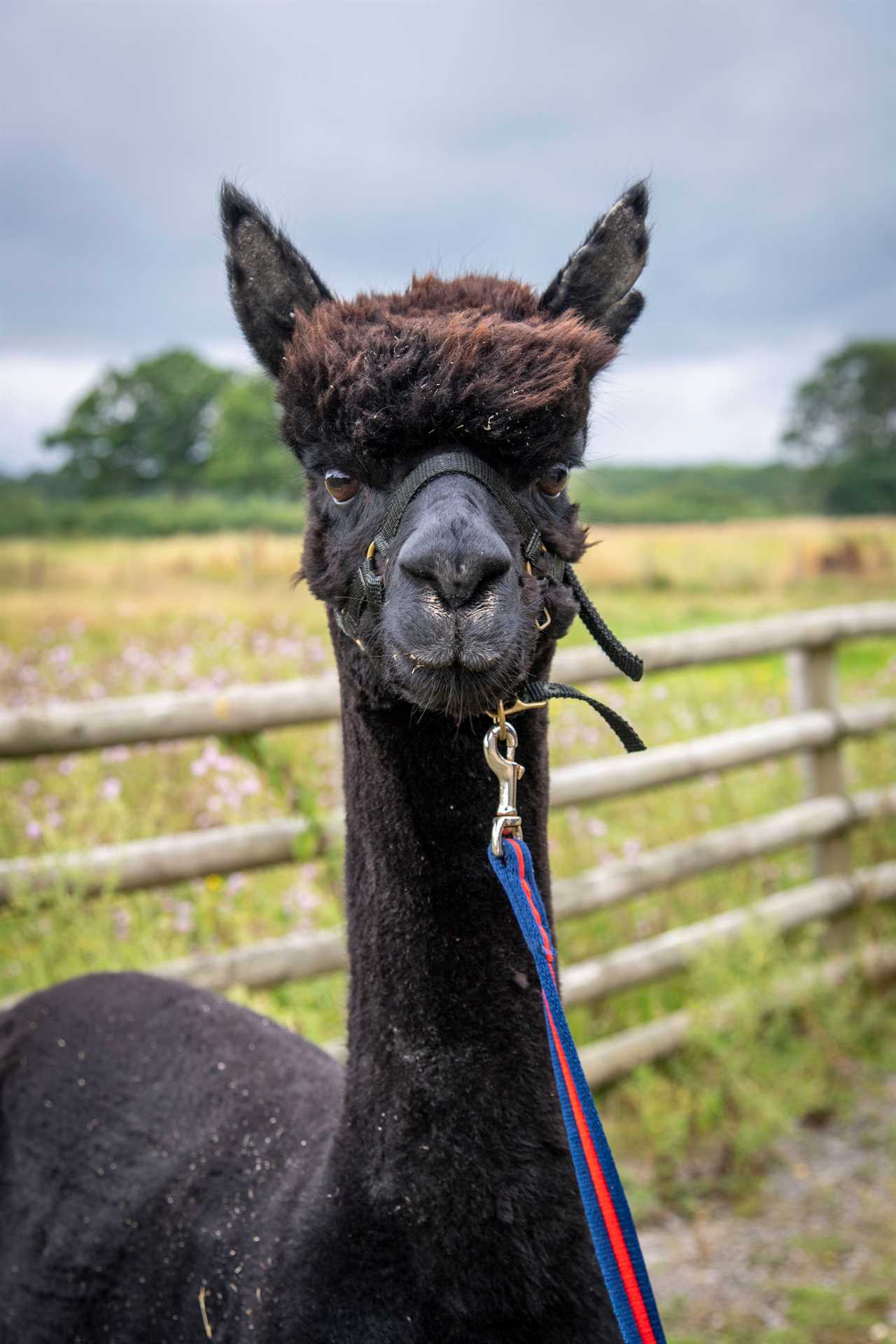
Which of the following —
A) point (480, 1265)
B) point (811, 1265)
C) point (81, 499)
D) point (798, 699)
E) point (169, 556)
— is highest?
point (81, 499)

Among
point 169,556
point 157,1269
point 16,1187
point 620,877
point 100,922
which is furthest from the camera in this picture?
point 169,556

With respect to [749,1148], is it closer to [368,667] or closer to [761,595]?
[368,667]

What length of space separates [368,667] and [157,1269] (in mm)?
1147

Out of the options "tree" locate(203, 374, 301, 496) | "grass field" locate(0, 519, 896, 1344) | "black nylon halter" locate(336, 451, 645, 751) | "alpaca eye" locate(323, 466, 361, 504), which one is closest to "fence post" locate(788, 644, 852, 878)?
"grass field" locate(0, 519, 896, 1344)

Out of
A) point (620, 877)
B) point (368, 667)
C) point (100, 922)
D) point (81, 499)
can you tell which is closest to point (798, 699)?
point (620, 877)

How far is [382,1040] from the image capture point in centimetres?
175

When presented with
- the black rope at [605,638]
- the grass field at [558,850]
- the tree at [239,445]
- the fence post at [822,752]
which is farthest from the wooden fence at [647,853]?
the tree at [239,445]

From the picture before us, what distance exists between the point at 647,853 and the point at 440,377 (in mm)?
3449

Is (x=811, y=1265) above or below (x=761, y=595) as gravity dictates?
below

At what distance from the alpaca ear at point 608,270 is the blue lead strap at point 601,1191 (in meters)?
1.12

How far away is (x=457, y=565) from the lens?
4.84 feet

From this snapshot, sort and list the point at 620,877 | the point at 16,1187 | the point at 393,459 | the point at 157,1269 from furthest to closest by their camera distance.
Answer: the point at 620,877, the point at 16,1187, the point at 157,1269, the point at 393,459

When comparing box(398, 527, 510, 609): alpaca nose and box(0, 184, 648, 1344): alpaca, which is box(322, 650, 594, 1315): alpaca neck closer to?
box(0, 184, 648, 1344): alpaca

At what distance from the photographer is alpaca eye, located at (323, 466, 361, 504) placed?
1769mm
